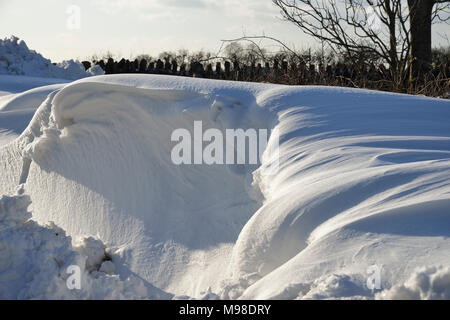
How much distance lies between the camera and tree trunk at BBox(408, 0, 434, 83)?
5.53 m

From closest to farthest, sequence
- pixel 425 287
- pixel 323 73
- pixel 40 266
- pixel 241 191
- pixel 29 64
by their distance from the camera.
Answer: pixel 425 287, pixel 40 266, pixel 241 191, pixel 323 73, pixel 29 64

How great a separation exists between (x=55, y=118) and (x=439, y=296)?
2183 mm

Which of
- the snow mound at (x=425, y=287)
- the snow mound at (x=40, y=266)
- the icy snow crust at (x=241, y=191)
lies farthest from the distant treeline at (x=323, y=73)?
the snow mound at (x=425, y=287)

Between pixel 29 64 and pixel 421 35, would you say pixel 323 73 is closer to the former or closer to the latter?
pixel 421 35

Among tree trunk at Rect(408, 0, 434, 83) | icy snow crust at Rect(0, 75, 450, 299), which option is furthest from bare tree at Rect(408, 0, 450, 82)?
icy snow crust at Rect(0, 75, 450, 299)

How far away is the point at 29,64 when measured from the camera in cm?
855

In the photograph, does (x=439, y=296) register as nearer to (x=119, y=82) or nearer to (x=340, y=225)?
(x=340, y=225)

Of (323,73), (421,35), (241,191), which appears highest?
(421,35)

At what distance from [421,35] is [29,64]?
6.25 m

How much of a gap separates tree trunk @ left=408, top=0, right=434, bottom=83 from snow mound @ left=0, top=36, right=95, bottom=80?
523cm

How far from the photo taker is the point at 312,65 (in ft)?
18.3

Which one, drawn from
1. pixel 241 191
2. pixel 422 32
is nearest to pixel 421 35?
pixel 422 32

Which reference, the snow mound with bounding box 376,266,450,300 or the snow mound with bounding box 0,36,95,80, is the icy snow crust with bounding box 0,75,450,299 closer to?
the snow mound with bounding box 376,266,450,300
